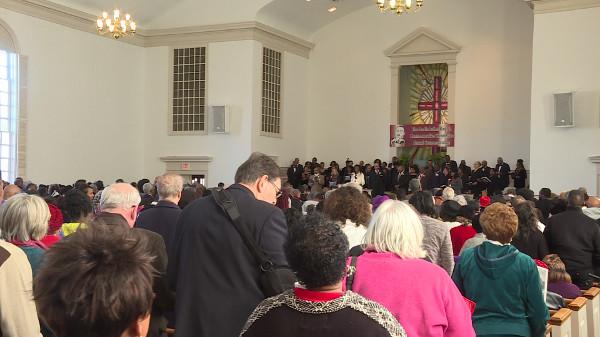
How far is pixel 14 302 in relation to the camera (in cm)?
302

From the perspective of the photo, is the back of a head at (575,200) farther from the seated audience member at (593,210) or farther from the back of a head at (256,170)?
the back of a head at (256,170)

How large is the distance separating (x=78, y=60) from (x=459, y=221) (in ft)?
56.9

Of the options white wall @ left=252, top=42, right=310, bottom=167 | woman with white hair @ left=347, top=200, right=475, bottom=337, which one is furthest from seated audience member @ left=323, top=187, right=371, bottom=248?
white wall @ left=252, top=42, right=310, bottom=167

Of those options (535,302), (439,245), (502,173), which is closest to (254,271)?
(535,302)

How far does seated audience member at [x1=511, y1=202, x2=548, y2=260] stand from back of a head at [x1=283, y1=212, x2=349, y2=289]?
4413 millimetres

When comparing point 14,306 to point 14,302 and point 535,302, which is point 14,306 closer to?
point 14,302

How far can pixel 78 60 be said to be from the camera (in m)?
21.8

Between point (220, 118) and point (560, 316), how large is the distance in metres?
19.5

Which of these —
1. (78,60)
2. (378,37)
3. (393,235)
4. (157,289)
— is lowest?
(157,289)

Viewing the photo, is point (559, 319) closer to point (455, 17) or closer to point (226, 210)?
point (226, 210)

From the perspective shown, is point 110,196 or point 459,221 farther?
point 459,221

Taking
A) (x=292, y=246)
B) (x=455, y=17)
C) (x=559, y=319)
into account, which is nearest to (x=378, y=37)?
(x=455, y=17)

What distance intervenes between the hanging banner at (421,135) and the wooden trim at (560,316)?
20.1 m

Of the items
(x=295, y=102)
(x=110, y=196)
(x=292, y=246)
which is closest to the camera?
(x=292, y=246)
